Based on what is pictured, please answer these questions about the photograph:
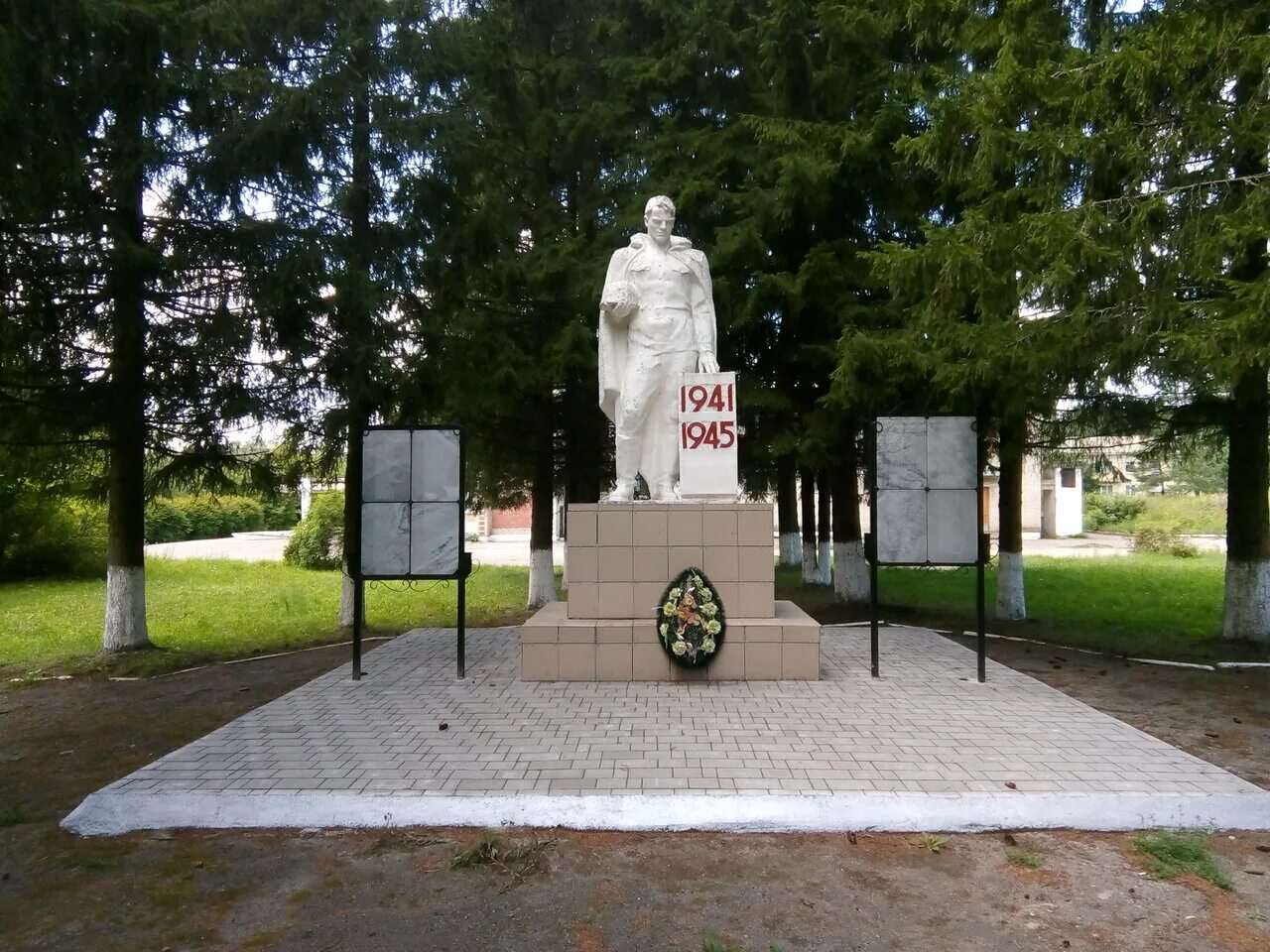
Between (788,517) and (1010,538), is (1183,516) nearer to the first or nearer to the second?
(788,517)

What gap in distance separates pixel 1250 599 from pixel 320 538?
18.3m

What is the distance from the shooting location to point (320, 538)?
19938 millimetres

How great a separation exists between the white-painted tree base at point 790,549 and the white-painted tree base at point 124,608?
1245 cm

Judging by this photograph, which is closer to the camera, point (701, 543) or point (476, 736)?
point (476, 736)

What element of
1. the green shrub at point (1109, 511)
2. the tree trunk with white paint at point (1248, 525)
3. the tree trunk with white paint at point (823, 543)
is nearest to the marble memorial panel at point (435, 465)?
the tree trunk with white paint at point (1248, 525)

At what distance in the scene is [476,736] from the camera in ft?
16.1

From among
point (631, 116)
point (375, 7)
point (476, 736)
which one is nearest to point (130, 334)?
point (375, 7)

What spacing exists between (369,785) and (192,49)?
24.5 feet

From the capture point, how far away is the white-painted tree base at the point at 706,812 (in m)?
3.73

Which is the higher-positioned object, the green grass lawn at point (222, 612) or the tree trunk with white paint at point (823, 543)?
the tree trunk with white paint at point (823, 543)

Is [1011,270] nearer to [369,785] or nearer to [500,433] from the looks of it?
[369,785]

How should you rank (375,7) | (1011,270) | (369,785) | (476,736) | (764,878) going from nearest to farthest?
1. (764,878)
2. (369,785)
3. (476,736)
4. (1011,270)
5. (375,7)

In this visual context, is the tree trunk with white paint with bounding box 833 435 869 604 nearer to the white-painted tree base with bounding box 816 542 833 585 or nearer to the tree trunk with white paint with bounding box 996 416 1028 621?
the tree trunk with white paint with bounding box 996 416 1028 621

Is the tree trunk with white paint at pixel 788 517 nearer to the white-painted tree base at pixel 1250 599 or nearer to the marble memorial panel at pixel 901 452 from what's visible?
the marble memorial panel at pixel 901 452
